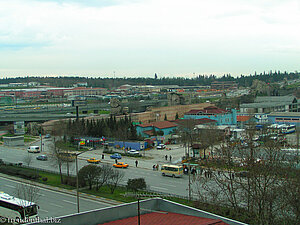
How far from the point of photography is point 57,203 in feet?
50.5

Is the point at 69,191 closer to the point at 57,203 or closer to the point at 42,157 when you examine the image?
the point at 57,203

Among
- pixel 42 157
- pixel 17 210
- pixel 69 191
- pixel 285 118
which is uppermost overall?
pixel 285 118

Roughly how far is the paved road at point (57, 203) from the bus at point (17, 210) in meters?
1.07

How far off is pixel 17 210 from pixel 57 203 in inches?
110

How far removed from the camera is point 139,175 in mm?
20391

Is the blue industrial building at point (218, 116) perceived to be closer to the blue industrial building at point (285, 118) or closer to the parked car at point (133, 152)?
the blue industrial building at point (285, 118)

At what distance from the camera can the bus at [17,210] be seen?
12516 mm

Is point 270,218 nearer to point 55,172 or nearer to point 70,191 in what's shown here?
point 70,191

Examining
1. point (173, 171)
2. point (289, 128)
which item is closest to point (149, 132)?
point (173, 171)

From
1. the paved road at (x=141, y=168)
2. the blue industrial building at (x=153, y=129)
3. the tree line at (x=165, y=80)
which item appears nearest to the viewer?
the paved road at (x=141, y=168)

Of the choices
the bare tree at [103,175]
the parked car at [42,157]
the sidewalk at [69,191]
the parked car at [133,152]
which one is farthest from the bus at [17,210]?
the parked car at [133,152]

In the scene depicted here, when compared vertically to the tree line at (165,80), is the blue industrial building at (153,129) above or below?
below

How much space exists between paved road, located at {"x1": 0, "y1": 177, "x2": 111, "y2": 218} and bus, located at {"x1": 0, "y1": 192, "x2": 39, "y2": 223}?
3.50ft

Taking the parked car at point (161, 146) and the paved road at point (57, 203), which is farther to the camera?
the parked car at point (161, 146)
